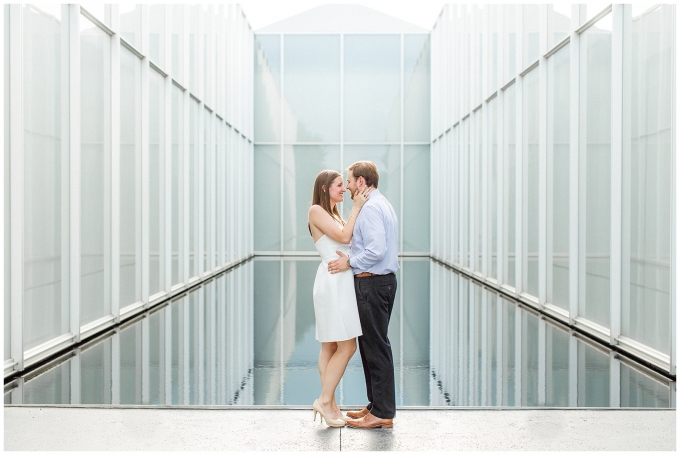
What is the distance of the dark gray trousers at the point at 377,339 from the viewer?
470 cm

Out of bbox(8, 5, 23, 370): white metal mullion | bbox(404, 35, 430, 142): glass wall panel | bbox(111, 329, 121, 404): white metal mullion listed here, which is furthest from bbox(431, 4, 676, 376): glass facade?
bbox(404, 35, 430, 142): glass wall panel

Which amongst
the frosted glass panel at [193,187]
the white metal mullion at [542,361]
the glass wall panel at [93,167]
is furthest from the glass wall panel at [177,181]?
the white metal mullion at [542,361]

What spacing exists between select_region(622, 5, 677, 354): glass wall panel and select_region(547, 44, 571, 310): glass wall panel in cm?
208

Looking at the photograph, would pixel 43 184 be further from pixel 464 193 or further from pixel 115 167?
pixel 464 193

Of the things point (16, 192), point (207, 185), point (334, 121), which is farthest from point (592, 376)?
point (334, 121)

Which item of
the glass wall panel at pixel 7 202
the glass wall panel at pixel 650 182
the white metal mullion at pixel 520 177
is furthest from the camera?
the white metal mullion at pixel 520 177

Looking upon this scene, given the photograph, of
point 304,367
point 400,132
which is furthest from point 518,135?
point 400,132

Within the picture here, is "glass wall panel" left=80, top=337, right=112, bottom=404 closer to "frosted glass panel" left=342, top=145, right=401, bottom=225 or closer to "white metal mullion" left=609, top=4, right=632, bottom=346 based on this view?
"white metal mullion" left=609, top=4, right=632, bottom=346

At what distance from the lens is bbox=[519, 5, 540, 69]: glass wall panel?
38.3 feet

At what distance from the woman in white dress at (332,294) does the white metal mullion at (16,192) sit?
3.10 meters

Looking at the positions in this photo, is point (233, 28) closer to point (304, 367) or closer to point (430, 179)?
point (430, 179)

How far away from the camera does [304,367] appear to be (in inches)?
275

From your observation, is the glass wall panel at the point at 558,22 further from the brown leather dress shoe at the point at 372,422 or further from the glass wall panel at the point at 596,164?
the brown leather dress shoe at the point at 372,422

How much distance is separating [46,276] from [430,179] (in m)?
17.3
